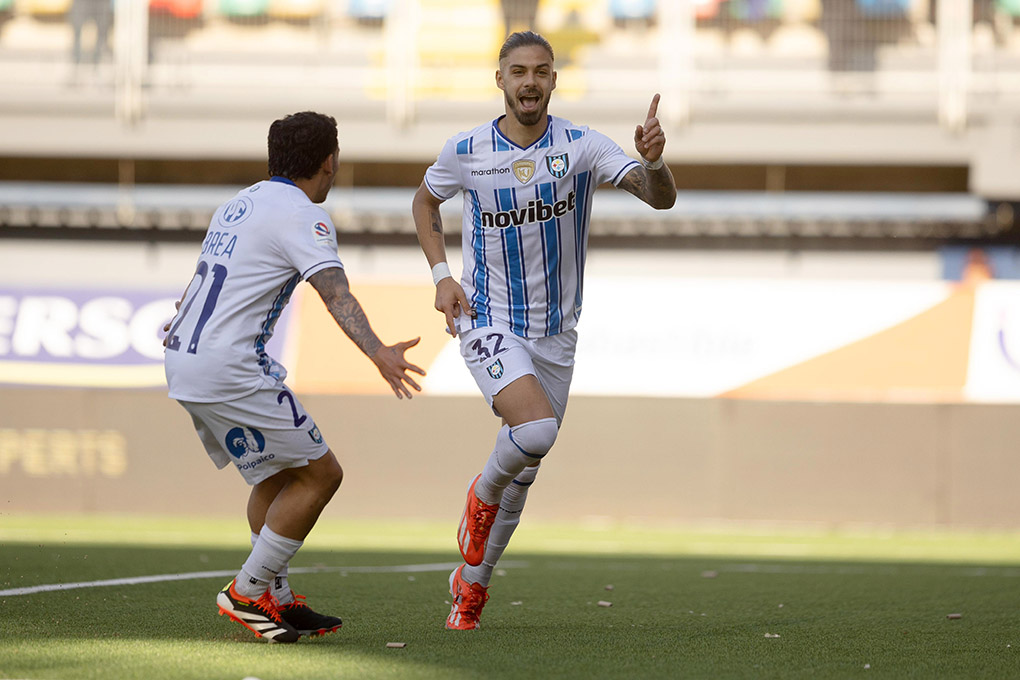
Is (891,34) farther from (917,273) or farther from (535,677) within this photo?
(535,677)

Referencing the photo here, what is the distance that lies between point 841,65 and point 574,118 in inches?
159

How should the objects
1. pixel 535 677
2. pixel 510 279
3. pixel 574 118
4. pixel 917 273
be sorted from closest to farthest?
1. pixel 535 677
2. pixel 510 279
3. pixel 917 273
4. pixel 574 118

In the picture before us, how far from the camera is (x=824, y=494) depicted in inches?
482

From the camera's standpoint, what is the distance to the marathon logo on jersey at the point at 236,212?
183 inches

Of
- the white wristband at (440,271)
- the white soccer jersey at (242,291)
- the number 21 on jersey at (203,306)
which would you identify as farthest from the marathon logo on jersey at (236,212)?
the white wristband at (440,271)

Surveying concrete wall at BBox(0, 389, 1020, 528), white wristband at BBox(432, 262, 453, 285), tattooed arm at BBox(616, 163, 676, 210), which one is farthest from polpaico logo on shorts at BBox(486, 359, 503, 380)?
concrete wall at BBox(0, 389, 1020, 528)

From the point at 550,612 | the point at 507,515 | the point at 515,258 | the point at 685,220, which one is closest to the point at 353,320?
the point at 515,258

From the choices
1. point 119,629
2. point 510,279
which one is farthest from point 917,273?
point 119,629

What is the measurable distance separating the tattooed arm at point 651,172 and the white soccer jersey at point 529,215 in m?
0.09

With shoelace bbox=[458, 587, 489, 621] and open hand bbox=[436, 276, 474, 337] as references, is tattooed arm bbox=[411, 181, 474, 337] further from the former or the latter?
shoelace bbox=[458, 587, 489, 621]

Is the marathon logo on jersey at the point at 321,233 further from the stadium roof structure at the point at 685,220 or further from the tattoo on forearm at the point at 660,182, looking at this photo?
the stadium roof structure at the point at 685,220

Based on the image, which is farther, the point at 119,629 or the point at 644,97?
the point at 644,97

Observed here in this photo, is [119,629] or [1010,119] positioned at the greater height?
[1010,119]

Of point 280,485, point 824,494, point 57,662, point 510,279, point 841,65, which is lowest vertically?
point 824,494
